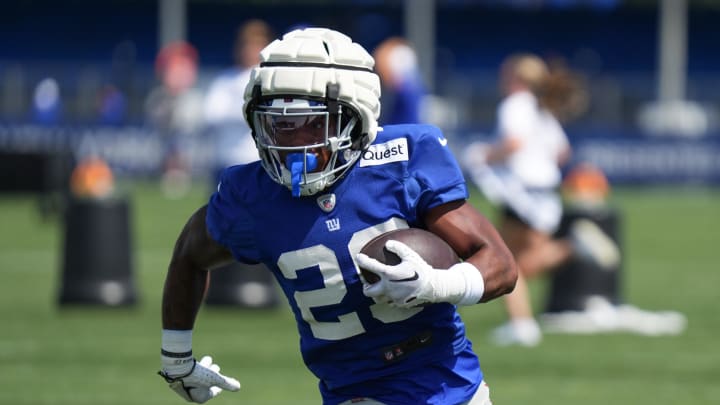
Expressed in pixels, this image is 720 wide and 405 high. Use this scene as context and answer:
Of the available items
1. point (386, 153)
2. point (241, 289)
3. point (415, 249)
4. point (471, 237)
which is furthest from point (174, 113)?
point (415, 249)

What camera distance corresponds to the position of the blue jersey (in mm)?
4723

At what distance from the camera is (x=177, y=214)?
22125 mm

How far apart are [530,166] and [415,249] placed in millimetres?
6904

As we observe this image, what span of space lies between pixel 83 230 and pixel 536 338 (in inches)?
153

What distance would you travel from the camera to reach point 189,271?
5.14m

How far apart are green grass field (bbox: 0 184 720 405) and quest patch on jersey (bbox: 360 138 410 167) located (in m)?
3.71

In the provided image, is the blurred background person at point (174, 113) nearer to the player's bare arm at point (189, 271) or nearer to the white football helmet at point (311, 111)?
the player's bare arm at point (189, 271)

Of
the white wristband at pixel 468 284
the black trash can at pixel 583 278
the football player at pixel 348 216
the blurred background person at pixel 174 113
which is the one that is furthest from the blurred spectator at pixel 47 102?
the white wristband at pixel 468 284

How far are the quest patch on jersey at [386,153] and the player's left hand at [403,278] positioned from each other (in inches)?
16.9

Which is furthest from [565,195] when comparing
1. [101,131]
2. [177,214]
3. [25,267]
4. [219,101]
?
[219,101]

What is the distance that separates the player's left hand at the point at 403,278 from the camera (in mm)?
4293

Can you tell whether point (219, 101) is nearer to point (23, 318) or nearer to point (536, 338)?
point (23, 318)

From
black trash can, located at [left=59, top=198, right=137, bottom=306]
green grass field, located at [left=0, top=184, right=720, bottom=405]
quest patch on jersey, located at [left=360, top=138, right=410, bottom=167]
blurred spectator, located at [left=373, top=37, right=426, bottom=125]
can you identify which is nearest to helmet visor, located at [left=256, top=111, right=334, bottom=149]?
quest patch on jersey, located at [left=360, top=138, right=410, bottom=167]

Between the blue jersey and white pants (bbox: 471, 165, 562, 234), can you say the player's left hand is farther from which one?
white pants (bbox: 471, 165, 562, 234)
